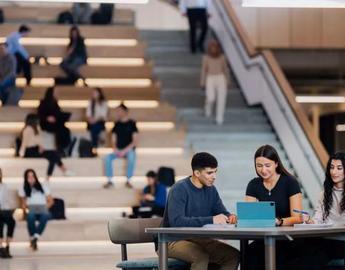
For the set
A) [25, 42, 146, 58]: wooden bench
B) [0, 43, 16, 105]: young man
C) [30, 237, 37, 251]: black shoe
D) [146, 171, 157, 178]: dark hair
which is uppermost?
[25, 42, 146, 58]: wooden bench

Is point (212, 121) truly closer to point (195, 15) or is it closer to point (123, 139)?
point (123, 139)

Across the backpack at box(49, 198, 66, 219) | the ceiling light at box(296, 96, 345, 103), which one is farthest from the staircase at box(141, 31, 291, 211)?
the ceiling light at box(296, 96, 345, 103)

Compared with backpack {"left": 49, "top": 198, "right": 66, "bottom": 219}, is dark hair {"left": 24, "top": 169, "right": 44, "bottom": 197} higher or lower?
higher

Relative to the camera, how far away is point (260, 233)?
24.5 ft

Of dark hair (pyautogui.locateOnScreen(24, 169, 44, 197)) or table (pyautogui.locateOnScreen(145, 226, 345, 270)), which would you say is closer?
table (pyautogui.locateOnScreen(145, 226, 345, 270))

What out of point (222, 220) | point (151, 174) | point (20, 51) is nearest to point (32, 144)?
point (151, 174)

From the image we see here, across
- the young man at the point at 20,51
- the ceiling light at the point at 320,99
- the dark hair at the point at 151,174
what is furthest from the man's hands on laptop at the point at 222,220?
the ceiling light at the point at 320,99

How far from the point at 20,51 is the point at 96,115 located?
6.64 ft

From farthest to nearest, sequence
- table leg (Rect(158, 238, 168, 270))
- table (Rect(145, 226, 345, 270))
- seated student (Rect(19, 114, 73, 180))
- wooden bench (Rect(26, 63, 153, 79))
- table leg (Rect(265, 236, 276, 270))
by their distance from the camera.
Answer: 1. wooden bench (Rect(26, 63, 153, 79))
2. seated student (Rect(19, 114, 73, 180))
3. table leg (Rect(158, 238, 168, 270))
4. table leg (Rect(265, 236, 276, 270))
5. table (Rect(145, 226, 345, 270))

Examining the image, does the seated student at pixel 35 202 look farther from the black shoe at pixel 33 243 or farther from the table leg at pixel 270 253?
the table leg at pixel 270 253

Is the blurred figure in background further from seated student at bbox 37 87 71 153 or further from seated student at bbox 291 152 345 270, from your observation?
seated student at bbox 291 152 345 270

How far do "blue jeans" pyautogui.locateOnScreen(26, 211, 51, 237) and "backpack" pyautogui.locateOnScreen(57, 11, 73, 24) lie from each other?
6.76 m

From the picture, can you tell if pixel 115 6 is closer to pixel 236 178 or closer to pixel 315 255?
pixel 236 178

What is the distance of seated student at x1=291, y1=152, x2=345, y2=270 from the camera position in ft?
26.9
